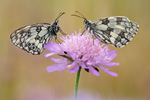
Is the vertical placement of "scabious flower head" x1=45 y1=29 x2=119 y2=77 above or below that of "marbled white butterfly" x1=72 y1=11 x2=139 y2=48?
below

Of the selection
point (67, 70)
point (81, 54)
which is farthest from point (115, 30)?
point (67, 70)

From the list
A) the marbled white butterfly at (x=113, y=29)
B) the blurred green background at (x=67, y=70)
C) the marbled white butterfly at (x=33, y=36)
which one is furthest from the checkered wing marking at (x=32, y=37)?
the blurred green background at (x=67, y=70)

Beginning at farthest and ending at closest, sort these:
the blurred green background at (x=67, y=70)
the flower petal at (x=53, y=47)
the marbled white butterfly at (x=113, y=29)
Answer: the blurred green background at (x=67, y=70)
the marbled white butterfly at (x=113, y=29)
the flower petal at (x=53, y=47)

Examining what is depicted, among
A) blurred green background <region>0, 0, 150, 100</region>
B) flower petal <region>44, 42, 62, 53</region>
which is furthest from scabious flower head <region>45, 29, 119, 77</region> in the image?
blurred green background <region>0, 0, 150, 100</region>

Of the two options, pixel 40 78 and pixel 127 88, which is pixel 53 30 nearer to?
pixel 40 78

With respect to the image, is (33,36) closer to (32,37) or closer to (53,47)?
(32,37)

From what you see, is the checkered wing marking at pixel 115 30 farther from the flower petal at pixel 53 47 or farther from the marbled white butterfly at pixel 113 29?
the flower petal at pixel 53 47

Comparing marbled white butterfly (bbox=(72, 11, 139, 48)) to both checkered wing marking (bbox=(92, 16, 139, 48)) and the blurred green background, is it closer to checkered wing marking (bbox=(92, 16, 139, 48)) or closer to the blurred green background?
checkered wing marking (bbox=(92, 16, 139, 48))

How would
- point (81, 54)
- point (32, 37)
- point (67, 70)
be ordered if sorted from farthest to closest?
point (67, 70) → point (32, 37) → point (81, 54)
